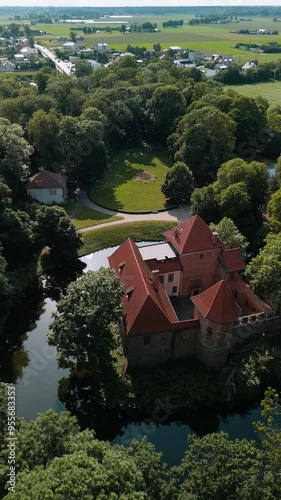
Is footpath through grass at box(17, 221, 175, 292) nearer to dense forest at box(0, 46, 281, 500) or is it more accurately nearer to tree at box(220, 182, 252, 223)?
dense forest at box(0, 46, 281, 500)

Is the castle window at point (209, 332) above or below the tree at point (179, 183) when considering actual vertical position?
below

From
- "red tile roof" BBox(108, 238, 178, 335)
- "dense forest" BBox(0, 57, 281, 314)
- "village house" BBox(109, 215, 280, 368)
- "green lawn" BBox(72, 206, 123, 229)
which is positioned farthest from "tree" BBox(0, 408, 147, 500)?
"green lawn" BBox(72, 206, 123, 229)

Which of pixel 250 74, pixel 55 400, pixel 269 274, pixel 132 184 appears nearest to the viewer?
pixel 55 400

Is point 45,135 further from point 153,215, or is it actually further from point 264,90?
point 264,90

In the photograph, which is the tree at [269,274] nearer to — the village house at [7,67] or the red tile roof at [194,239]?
the red tile roof at [194,239]

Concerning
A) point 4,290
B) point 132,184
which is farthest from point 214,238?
point 132,184

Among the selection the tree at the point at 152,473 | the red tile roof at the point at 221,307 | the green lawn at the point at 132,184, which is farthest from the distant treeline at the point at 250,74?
the tree at the point at 152,473

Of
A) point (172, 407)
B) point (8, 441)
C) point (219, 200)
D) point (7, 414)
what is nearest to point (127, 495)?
point (8, 441)
